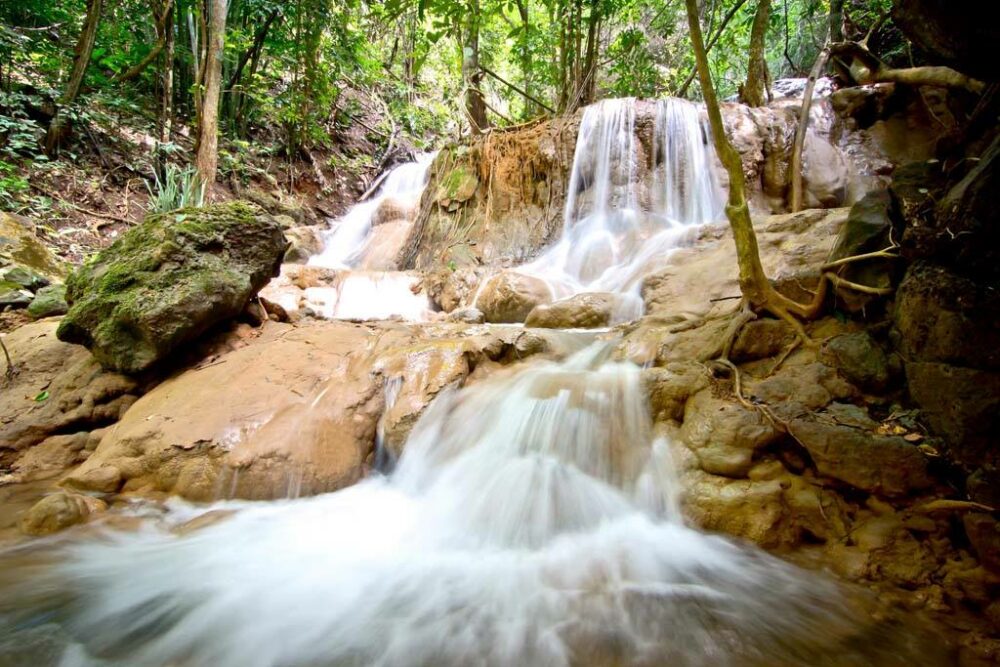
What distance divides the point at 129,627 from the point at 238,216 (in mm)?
3438

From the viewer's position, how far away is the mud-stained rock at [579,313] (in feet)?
16.6

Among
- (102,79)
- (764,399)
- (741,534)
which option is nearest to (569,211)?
(764,399)

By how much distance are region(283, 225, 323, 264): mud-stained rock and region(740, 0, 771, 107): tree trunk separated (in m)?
A: 9.69

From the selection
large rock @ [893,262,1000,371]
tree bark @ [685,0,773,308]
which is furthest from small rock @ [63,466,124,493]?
large rock @ [893,262,1000,371]

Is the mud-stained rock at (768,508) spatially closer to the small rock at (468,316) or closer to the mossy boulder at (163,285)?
the small rock at (468,316)

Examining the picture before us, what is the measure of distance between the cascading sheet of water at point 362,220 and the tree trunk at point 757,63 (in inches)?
292

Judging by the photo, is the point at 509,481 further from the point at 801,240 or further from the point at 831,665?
the point at 801,240

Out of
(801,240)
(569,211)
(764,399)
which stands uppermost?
(569,211)

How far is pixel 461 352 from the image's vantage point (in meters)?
3.74

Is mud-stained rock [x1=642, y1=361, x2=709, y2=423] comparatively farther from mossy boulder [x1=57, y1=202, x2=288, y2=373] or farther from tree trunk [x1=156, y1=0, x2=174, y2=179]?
tree trunk [x1=156, y1=0, x2=174, y2=179]

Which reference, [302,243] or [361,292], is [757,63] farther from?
[302,243]

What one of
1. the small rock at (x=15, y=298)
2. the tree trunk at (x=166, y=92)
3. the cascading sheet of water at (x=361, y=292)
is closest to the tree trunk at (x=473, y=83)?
the cascading sheet of water at (x=361, y=292)

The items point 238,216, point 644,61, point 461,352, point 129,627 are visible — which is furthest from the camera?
point 644,61

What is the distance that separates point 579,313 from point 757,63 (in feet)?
24.6
